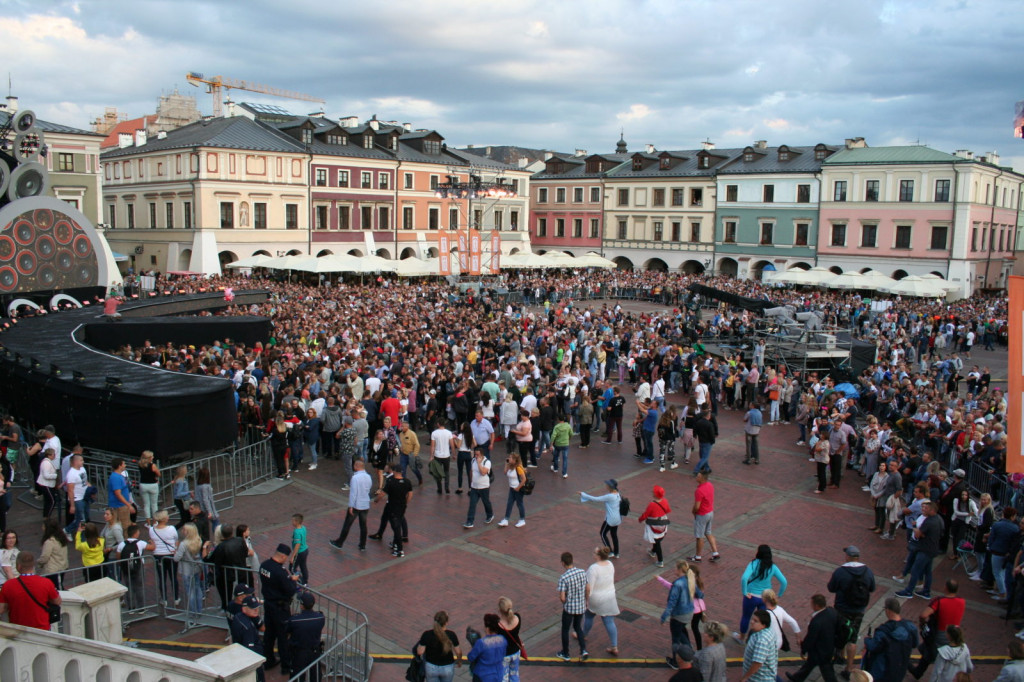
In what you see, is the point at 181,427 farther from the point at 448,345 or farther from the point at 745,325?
the point at 745,325

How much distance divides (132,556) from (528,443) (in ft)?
24.8

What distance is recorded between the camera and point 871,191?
46875 mm

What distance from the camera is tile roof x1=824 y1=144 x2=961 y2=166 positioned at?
147 ft

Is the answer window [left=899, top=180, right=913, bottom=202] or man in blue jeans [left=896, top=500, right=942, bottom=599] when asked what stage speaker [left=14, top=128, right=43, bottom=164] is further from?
window [left=899, top=180, right=913, bottom=202]

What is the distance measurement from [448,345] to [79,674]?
16.4m

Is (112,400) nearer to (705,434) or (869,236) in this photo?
(705,434)

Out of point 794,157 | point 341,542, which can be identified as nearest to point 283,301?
point 341,542

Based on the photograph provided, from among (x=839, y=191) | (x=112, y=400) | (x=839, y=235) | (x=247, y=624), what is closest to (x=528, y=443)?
(x=112, y=400)

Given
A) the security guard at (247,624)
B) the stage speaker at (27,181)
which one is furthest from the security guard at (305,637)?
the stage speaker at (27,181)

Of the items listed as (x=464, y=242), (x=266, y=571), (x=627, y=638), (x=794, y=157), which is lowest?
(x=627, y=638)

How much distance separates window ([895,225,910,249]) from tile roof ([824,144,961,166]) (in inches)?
152

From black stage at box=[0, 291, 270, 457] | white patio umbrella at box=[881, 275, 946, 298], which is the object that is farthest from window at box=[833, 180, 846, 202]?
black stage at box=[0, 291, 270, 457]

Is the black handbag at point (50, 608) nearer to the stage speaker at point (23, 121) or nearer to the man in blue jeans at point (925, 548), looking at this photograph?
the man in blue jeans at point (925, 548)

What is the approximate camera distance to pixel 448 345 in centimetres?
2155
